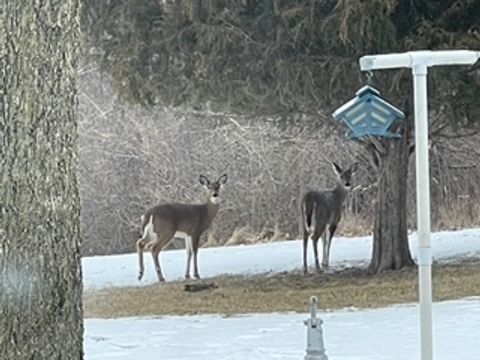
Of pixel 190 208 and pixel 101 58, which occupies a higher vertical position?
pixel 101 58

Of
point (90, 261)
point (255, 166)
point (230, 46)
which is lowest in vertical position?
point (90, 261)

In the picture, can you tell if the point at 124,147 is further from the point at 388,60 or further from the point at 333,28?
the point at 388,60

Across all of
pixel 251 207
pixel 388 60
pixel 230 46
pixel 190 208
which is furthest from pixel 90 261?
pixel 388 60

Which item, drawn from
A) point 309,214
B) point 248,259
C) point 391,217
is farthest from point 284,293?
point 248,259

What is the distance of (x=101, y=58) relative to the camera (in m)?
15.4

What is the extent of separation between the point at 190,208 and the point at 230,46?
428 cm

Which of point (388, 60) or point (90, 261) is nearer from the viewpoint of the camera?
point (388, 60)

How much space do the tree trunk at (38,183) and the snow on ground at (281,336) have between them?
13.7 feet

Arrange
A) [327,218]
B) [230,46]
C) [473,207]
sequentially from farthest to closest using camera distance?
[473,207], [327,218], [230,46]

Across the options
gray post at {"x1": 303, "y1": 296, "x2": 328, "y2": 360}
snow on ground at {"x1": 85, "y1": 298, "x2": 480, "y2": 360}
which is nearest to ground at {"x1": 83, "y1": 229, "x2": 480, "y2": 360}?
snow on ground at {"x1": 85, "y1": 298, "x2": 480, "y2": 360}

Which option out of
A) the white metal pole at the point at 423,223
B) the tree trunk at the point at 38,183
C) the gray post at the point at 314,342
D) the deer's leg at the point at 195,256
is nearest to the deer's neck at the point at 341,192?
the deer's leg at the point at 195,256

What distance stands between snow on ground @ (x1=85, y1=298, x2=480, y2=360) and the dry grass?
0.82m

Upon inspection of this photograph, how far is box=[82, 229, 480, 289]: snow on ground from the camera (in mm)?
17109

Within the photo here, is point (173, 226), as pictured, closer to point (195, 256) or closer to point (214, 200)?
point (195, 256)
